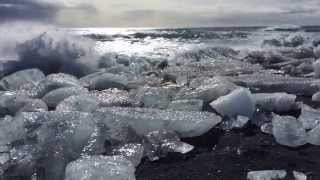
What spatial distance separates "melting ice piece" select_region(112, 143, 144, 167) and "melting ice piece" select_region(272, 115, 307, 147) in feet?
2.84

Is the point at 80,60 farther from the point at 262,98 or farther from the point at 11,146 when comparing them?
the point at 11,146

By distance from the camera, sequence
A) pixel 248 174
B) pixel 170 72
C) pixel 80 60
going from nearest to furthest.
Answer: pixel 248 174
pixel 170 72
pixel 80 60

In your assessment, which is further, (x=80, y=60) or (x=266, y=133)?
(x=80, y=60)

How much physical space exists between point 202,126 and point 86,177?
3.97 feet

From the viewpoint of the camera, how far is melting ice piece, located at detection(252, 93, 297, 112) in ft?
12.6

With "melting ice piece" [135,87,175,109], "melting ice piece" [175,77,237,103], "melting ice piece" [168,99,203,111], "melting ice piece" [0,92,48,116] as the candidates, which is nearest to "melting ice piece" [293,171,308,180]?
"melting ice piece" [168,99,203,111]

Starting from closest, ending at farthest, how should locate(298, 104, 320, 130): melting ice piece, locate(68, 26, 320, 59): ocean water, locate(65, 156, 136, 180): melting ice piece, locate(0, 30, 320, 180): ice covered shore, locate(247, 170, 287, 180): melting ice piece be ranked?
locate(65, 156, 136, 180): melting ice piece < locate(247, 170, 287, 180): melting ice piece < locate(0, 30, 320, 180): ice covered shore < locate(298, 104, 320, 130): melting ice piece < locate(68, 26, 320, 59): ocean water

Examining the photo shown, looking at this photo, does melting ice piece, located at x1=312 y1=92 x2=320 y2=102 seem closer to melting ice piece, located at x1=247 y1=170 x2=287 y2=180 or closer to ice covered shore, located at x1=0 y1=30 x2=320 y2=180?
ice covered shore, located at x1=0 y1=30 x2=320 y2=180

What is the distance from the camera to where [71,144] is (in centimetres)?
272

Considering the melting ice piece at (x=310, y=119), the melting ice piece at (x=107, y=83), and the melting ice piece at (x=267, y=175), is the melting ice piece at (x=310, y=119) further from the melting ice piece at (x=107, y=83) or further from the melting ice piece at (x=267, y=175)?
the melting ice piece at (x=107, y=83)

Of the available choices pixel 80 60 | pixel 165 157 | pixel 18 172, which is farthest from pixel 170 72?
pixel 18 172

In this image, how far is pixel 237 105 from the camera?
356cm

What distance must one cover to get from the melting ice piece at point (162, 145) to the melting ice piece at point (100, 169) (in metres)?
0.48

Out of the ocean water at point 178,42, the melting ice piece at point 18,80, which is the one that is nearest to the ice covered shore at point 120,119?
the melting ice piece at point 18,80
